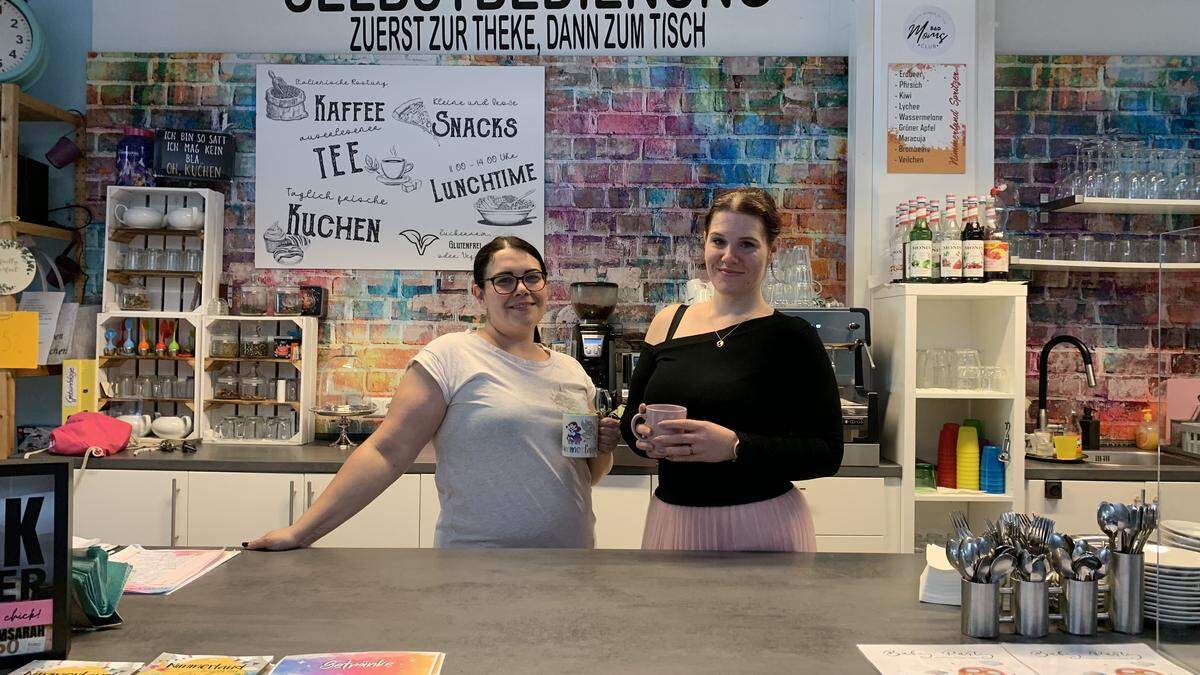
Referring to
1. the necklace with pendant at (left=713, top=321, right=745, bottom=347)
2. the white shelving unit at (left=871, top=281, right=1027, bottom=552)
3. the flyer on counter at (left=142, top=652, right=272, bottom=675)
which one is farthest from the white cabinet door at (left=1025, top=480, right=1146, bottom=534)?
the flyer on counter at (left=142, top=652, right=272, bottom=675)

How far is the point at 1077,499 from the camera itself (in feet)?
11.4

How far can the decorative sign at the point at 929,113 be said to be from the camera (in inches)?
152

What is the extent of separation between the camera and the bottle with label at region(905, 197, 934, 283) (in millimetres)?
3539

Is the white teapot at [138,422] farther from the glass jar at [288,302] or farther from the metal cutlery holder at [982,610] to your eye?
the metal cutlery holder at [982,610]

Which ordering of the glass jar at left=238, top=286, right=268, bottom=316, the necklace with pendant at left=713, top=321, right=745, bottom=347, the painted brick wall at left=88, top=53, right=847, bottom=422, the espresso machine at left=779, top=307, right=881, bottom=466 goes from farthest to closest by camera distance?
the painted brick wall at left=88, top=53, right=847, bottom=422 → the glass jar at left=238, top=286, right=268, bottom=316 → the espresso machine at left=779, top=307, right=881, bottom=466 → the necklace with pendant at left=713, top=321, right=745, bottom=347

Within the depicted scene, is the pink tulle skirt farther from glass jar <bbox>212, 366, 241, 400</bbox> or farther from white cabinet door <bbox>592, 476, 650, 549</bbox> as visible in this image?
glass jar <bbox>212, 366, 241, 400</bbox>

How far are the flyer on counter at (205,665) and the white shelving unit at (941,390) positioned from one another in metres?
2.89

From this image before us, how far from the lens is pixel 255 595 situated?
1515 millimetres

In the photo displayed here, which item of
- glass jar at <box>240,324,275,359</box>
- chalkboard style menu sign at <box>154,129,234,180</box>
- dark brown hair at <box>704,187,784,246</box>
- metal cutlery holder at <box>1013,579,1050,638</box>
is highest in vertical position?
chalkboard style menu sign at <box>154,129,234,180</box>

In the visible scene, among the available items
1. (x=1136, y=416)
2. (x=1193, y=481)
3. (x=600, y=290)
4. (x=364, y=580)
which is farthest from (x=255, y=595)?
(x=1136, y=416)

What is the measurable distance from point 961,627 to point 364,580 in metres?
1.06

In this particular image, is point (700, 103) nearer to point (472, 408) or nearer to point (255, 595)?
point (472, 408)

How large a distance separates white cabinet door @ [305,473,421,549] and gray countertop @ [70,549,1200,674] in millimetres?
1701

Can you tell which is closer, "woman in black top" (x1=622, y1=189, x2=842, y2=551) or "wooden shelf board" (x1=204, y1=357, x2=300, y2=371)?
"woman in black top" (x1=622, y1=189, x2=842, y2=551)
